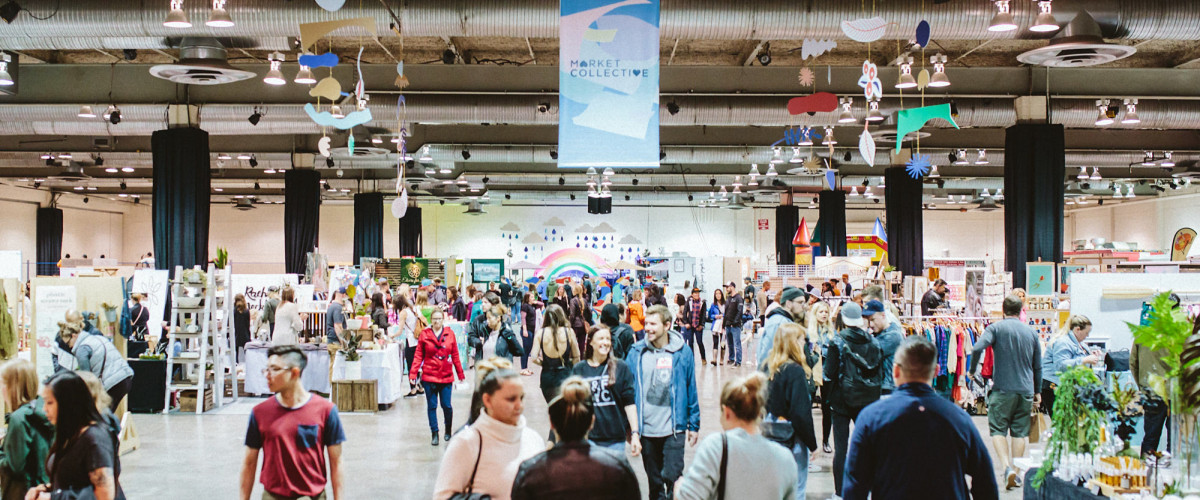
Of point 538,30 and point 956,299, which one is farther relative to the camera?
point 956,299

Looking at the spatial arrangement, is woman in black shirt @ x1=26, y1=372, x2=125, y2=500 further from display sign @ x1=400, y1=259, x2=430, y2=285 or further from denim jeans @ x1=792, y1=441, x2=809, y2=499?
display sign @ x1=400, y1=259, x2=430, y2=285

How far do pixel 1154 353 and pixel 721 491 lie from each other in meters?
3.06

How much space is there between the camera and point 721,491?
2576 mm

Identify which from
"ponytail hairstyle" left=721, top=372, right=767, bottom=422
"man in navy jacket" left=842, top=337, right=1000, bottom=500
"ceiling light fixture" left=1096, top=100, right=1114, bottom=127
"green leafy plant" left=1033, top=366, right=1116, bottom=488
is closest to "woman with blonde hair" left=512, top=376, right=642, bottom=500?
"ponytail hairstyle" left=721, top=372, right=767, bottom=422

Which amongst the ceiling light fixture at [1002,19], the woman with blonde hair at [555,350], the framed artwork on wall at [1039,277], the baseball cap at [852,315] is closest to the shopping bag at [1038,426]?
the baseball cap at [852,315]

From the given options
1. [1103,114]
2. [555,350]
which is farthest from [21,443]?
[1103,114]

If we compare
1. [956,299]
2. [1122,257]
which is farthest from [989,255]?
[956,299]

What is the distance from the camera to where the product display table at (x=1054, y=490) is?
11.9ft

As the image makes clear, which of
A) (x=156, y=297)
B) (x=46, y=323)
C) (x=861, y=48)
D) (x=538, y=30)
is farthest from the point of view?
(x=861, y=48)

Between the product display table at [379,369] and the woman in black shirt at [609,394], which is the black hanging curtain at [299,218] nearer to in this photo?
the product display table at [379,369]

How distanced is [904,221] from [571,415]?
16900 millimetres

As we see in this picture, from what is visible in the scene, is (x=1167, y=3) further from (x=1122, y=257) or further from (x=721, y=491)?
(x=1122, y=257)

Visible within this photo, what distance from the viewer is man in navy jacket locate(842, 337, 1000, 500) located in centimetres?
281

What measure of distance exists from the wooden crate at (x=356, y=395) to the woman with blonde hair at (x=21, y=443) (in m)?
5.33
